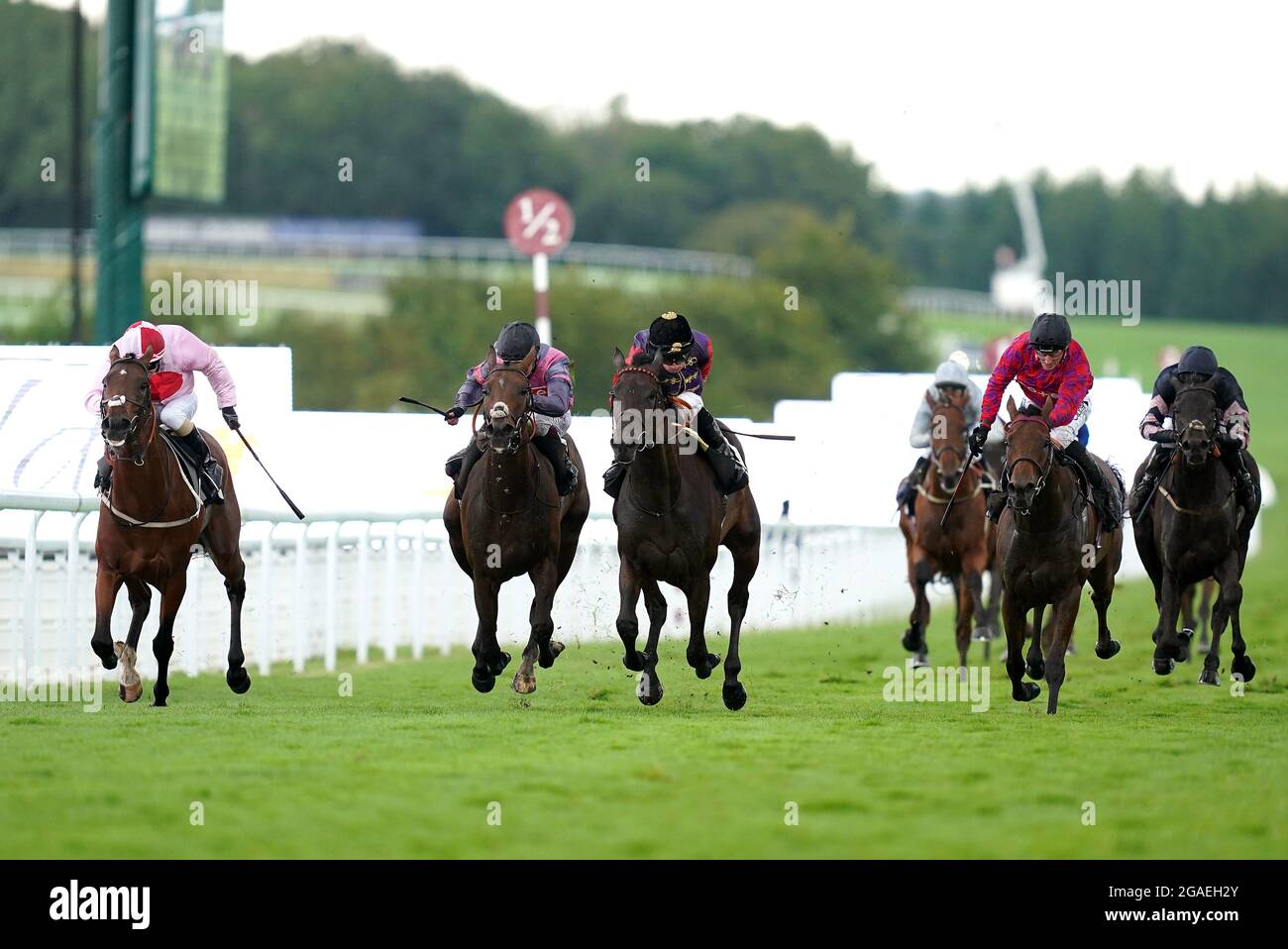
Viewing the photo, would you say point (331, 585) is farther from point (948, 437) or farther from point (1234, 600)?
point (1234, 600)

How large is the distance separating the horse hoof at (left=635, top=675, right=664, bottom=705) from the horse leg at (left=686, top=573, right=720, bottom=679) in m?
0.23

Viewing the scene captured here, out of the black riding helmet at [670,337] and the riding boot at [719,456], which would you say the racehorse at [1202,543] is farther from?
the black riding helmet at [670,337]

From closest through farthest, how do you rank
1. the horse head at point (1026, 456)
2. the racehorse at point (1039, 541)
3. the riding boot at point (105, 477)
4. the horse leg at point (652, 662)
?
the horse head at point (1026, 456) → the racehorse at point (1039, 541) → the riding boot at point (105, 477) → the horse leg at point (652, 662)

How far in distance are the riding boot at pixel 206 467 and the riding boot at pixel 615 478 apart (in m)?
2.11

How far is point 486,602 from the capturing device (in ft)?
35.5

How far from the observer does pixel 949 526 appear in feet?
46.2

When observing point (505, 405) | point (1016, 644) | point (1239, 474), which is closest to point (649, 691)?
point (505, 405)

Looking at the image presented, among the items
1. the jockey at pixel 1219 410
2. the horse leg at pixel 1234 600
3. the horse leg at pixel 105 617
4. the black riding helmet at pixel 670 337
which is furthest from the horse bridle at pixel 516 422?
the horse leg at pixel 1234 600

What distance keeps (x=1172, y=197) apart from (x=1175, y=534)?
91.4 meters

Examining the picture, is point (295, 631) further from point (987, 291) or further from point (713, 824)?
point (987, 291)

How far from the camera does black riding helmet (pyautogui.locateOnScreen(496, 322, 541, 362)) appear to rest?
10.7 metres

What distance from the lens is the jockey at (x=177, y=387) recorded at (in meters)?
10.6
